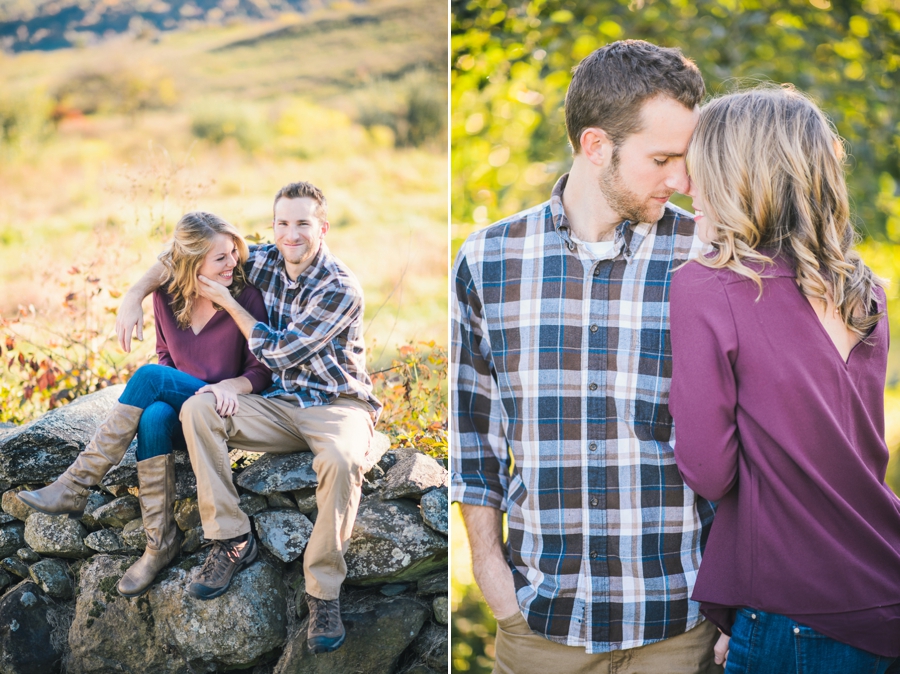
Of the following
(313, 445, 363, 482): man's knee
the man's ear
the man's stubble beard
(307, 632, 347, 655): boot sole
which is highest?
the man's ear

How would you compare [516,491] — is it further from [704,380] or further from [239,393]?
[239,393]

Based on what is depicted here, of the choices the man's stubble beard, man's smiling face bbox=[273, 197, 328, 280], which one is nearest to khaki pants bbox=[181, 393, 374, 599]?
man's smiling face bbox=[273, 197, 328, 280]

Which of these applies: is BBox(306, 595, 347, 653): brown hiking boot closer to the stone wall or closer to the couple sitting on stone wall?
the couple sitting on stone wall

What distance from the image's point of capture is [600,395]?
192 centimetres

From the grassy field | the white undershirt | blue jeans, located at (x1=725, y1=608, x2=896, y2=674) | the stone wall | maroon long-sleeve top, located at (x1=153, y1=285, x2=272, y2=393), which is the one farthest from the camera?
the grassy field

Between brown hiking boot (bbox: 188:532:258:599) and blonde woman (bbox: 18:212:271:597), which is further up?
blonde woman (bbox: 18:212:271:597)

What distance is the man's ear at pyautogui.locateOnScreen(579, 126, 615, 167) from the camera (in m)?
1.94

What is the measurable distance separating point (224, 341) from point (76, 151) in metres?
9.49

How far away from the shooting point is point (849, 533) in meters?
1.56

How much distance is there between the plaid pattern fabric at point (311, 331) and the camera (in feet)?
8.28

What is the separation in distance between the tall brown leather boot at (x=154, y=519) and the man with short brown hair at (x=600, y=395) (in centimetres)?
98

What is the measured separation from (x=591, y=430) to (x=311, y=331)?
1.00 metres

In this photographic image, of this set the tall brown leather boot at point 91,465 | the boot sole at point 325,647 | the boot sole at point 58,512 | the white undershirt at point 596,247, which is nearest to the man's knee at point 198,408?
the tall brown leather boot at point 91,465

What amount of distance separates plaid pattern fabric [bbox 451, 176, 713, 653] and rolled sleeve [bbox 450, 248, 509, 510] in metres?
0.02
